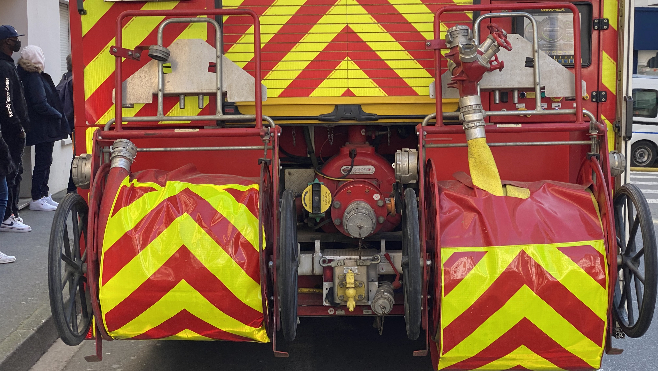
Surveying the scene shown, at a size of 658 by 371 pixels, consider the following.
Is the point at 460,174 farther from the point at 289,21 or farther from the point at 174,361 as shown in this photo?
the point at 174,361

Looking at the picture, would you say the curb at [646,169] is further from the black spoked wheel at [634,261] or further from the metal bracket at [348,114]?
the metal bracket at [348,114]

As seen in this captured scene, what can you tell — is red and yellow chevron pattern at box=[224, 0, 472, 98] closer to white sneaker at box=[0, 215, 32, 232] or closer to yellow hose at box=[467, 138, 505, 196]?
yellow hose at box=[467, 138, 505, 196]

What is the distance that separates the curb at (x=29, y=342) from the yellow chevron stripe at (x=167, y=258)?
4.45 feet

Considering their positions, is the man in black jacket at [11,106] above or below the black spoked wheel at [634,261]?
above

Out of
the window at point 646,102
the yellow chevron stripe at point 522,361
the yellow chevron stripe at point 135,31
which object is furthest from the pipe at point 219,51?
the window at point 646,102

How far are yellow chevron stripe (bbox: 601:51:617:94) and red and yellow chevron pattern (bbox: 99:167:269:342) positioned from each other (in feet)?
7.30

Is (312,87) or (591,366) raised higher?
(312,87)

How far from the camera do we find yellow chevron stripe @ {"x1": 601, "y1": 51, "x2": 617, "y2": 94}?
4.31 metres

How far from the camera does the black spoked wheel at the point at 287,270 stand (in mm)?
3338

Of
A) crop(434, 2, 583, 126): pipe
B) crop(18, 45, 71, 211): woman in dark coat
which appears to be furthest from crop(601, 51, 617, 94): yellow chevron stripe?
crop(18, 45, 71, 211): woman in dark coat

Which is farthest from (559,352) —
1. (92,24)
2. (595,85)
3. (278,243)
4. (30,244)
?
(30,244)

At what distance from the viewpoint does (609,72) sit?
4.32m

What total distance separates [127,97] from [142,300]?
119 cm

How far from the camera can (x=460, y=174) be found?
12.9ft
